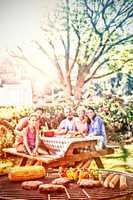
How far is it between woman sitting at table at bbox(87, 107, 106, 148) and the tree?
195 mm

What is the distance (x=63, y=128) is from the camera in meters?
3.65

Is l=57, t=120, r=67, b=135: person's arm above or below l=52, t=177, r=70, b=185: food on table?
above

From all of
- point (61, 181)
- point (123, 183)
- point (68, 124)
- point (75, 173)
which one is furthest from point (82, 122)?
point (123, 183)

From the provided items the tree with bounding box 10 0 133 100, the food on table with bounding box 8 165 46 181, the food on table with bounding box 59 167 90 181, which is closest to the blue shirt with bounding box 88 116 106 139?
the tree with bounding box 10 0 133 100

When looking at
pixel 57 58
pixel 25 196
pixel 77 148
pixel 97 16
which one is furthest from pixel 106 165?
pixel 97 16

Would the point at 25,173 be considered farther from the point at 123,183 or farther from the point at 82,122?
the point at 123,183

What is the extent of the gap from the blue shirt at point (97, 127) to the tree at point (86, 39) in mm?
265

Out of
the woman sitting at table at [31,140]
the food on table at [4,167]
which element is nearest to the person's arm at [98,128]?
the woman sitting at table at [31,140]

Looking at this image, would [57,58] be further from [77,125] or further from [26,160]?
[26,160]

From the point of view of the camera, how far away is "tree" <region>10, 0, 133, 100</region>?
3.63 m

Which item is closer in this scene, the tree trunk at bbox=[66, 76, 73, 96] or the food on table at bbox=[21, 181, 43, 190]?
the food on table at bbox=[21, 181, 43, 190]

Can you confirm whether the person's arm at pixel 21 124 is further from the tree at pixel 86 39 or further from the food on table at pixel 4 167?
the tree at pixel 86 39

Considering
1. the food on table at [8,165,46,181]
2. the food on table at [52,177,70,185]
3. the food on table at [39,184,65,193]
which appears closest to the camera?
the food on table at [39,184,65,193]

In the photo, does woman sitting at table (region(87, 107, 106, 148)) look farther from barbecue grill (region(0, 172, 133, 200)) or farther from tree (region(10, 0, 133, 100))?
barbecue grill (region(0, 172, 133, 200))
